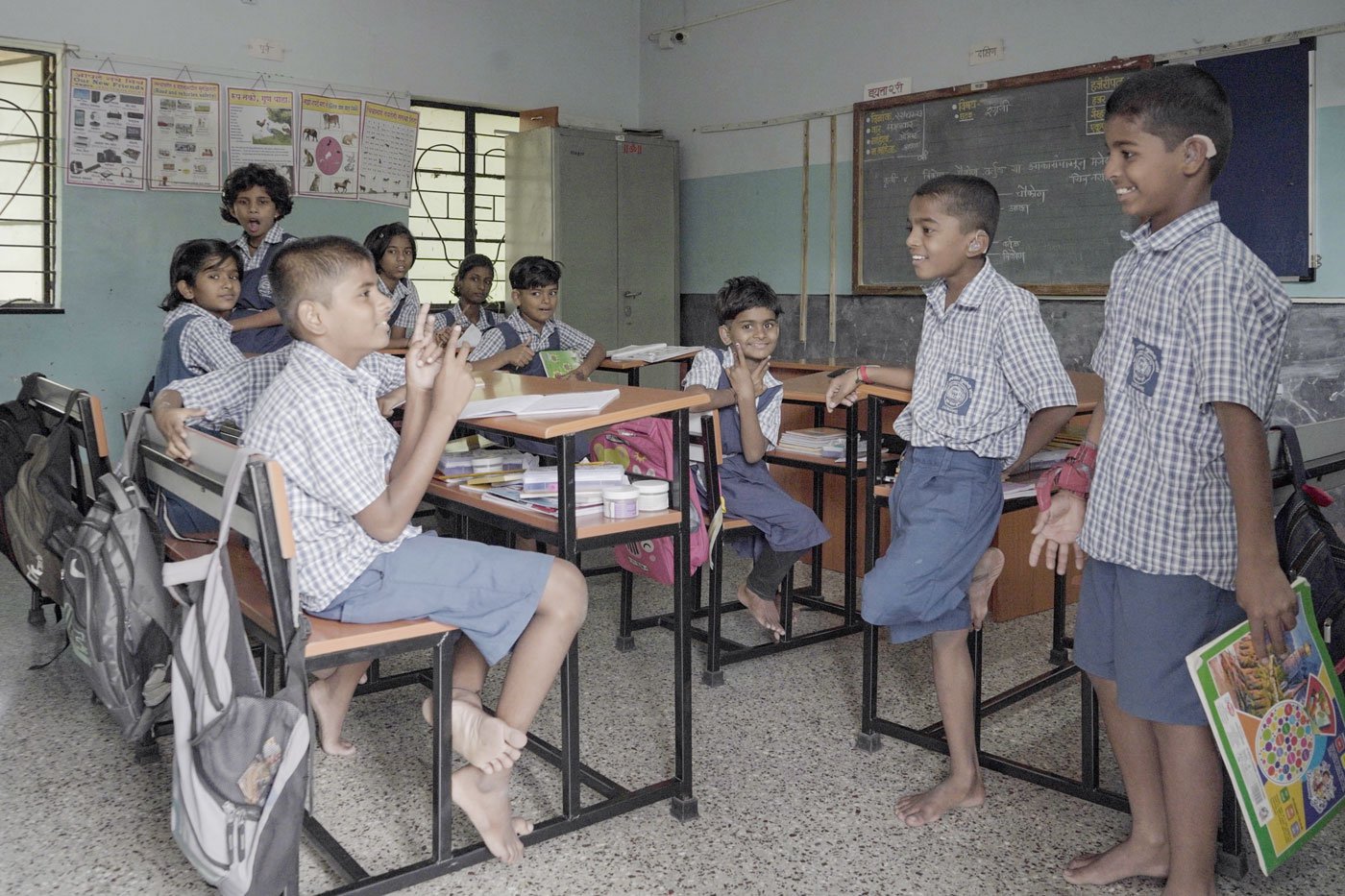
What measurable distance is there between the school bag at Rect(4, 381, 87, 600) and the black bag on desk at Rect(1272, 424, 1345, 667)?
2200mm

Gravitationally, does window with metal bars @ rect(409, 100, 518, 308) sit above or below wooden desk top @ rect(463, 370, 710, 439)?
above

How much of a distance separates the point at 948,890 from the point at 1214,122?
1274 mm

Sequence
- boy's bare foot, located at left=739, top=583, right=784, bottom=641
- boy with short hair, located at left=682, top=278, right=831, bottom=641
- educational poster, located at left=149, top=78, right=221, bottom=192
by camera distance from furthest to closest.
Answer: educational poster, located at left=149, top=78, right=221, bottom=192
boy's bare foot, located at left=739, top=583, right=784, bottom=641
boy with short hair, located at left=682, top=278, right=831, bottom=641

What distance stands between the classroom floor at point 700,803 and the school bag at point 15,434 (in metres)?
0.52

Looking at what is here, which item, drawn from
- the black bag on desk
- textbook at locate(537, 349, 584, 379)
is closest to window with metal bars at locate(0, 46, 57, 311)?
textbook at locate(537, 349, 584, 379)

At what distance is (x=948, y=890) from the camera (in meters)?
1.88

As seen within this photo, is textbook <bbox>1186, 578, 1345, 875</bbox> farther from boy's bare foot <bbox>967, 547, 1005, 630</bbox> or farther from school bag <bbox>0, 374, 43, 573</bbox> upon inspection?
school bag <bbox>0, 374, 43, 573</bbox>

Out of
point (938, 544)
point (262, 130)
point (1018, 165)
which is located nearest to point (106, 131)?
point (262, 130)

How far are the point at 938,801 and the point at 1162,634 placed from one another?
2.19 feet

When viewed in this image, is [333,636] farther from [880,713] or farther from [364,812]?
[880,713]

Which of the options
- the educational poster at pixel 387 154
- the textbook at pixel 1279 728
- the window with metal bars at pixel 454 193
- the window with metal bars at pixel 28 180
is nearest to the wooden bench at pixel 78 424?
the textbook at pixel 1279 728

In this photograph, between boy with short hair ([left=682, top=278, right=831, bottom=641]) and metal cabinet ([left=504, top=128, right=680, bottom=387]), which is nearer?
boy with short hair ([left=682, top=278, right=831, bottom=641])

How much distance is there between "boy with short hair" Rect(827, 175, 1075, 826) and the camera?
7.00 ft

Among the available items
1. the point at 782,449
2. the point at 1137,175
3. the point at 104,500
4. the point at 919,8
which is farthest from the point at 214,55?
the point at 1137,175
